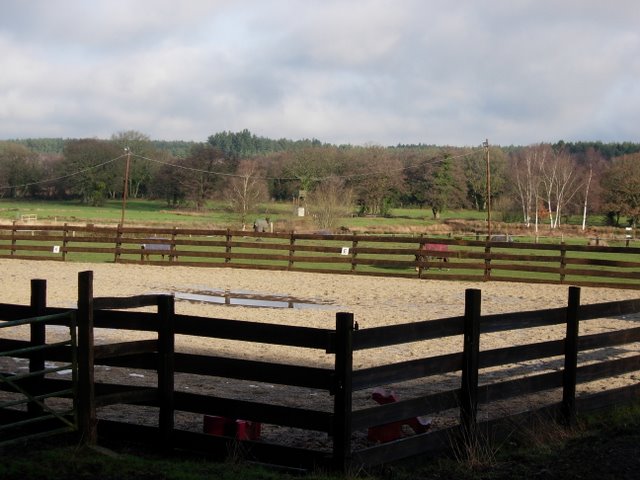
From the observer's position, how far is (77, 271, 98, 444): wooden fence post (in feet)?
17.8

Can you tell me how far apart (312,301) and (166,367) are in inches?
481

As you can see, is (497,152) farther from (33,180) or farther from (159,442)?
Answer: (159,442)

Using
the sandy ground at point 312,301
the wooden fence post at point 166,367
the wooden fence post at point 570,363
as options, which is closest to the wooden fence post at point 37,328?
the wooden fence post at point 166,367

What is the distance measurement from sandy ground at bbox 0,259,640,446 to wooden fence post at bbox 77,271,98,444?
5.14 ft

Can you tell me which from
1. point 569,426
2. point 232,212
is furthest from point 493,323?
point 232,212

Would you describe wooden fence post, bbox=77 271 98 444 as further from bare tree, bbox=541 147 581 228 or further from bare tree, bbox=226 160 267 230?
bare tree, bbox=541 147 581 228

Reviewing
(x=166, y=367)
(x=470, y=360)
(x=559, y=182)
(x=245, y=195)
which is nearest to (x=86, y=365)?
(x=166, y=367)

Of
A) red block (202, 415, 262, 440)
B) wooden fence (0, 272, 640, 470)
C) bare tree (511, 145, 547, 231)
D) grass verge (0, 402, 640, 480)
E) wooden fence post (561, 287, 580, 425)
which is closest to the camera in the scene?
grass verge (0, 402, 640, 480)

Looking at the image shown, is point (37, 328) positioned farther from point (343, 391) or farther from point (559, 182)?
point (559, 182)

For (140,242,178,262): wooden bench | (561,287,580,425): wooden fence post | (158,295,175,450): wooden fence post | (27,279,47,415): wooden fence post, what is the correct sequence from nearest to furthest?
(158,295,175,450): wooden fence post
(27,279,47,415): wooden fence post
(561,287,580,425): wooden fence post
(140,242,178,262): wooden bench

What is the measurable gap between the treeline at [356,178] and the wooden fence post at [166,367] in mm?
64088

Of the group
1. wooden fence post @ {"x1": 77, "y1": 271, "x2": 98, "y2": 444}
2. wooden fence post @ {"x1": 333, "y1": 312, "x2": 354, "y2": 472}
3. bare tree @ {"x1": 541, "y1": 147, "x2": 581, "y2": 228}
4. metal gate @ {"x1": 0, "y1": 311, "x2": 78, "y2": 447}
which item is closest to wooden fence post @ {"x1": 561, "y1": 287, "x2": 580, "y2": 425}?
wooden fence post @ {"x1": 333, "y1": 312, "x2": 354, "y2": 472}

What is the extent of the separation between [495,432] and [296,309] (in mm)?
10135

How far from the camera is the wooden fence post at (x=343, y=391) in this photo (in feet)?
16.0
